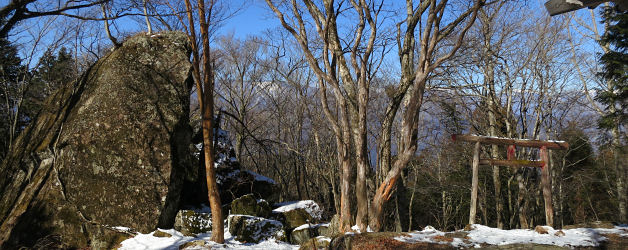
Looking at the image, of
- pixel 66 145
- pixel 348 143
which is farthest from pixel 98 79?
pixel 348 143

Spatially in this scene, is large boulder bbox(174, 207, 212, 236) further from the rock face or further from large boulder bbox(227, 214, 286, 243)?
large boulder bbox(227, 214, 286, 243)

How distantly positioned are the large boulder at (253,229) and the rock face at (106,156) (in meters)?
1.30

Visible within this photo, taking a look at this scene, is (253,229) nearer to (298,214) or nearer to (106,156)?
(298,214)

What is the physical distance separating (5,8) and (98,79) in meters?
3.35

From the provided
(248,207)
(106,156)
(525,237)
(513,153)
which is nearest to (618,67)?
(513,153)

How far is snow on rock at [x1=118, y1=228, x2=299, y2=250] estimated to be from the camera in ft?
21.3

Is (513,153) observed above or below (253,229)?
above

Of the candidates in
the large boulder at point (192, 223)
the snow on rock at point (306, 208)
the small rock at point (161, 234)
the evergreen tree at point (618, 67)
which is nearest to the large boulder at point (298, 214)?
the snow on rock at point (306, 208)

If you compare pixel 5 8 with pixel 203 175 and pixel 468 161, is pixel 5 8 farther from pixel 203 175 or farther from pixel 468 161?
pixel 468 161

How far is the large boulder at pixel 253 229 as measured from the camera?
7211mm

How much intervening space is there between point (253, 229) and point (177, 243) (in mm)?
1357

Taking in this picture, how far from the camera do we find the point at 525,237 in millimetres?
4793

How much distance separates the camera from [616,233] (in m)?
4.89

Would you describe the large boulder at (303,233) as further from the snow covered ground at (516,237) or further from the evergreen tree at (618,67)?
the evergreen tree at (618,67)
